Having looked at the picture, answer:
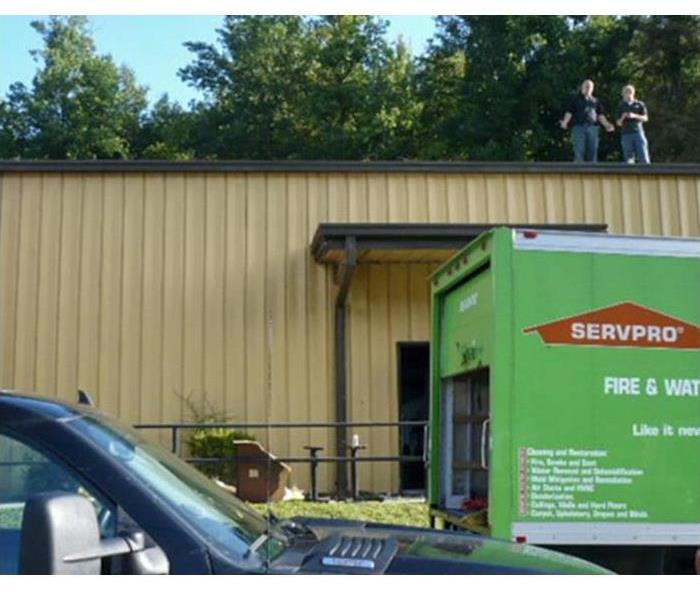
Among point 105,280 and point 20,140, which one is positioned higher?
point 20,140

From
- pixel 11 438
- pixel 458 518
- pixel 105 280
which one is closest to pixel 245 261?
pixel 105 280

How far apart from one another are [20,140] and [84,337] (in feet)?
93.2

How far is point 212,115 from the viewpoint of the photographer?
41.9 metres

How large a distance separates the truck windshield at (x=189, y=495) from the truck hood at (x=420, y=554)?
0.19m

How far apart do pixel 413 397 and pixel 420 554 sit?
1343 centimetres

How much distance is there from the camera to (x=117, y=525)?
3.15 meters

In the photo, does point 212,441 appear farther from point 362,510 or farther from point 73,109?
point 73,109

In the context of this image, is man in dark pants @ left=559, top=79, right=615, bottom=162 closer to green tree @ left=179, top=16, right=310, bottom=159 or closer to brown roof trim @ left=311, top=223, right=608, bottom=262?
brown roof trim @ left=311, top=223, right=608, bottom=262

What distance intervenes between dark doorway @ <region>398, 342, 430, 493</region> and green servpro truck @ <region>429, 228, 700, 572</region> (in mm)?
9205

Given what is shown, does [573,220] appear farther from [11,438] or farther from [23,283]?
[11,438]

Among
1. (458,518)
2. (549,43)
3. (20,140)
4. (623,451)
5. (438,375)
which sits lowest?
(458,518)

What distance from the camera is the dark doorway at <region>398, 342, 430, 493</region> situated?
→ 53.7ft

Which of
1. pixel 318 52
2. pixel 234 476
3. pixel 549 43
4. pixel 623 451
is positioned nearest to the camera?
pixel 623 451

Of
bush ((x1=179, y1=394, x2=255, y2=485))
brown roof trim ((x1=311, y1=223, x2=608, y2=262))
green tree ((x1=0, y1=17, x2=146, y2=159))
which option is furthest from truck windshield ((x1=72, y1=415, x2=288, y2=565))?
green tree ((x1=0, y1=17, x2=146, y2=159))
